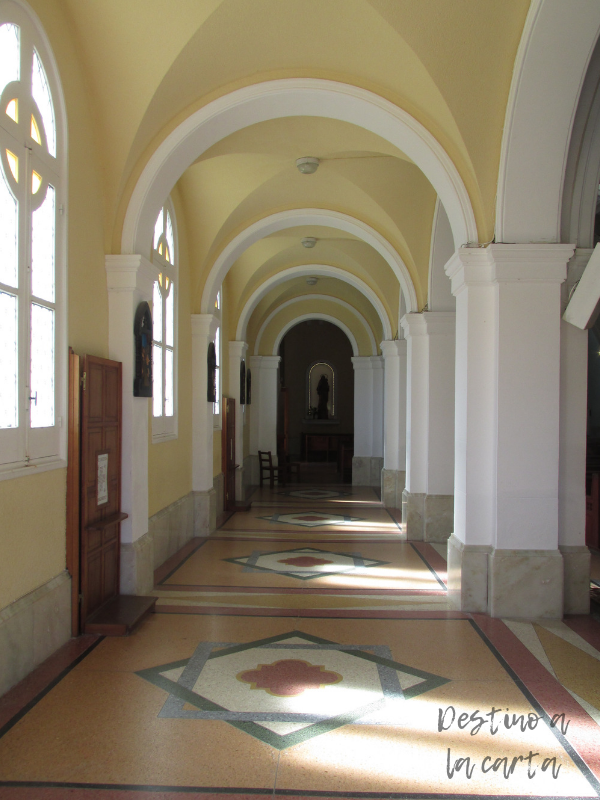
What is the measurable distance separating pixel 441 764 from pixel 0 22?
5072mm

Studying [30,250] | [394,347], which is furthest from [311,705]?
[394,347]

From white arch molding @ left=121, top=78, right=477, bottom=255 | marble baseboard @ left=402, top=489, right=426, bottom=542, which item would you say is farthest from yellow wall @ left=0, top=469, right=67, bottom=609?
marble baseboard @ left=402, top=489, right=426, bottom=542

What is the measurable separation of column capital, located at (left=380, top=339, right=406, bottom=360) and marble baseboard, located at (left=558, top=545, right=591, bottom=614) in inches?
283

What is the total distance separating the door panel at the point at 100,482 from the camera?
16.8ft

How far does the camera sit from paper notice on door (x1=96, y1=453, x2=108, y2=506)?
5465mm

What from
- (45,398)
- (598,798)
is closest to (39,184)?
(45,398)

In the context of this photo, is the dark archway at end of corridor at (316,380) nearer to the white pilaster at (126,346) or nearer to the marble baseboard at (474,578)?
the white pilaster at (126,346)

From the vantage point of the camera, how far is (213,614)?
5.81 meters

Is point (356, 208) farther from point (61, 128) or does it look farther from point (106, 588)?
point (106, 588)

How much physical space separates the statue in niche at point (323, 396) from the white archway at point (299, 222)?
51.3ft

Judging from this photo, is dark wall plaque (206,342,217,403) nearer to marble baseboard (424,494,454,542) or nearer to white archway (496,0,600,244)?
marble baseboard (424,494,454,542)

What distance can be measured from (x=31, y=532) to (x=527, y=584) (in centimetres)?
412

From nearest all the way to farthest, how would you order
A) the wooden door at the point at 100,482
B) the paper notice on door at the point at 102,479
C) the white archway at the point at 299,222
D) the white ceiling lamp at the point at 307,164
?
the wooden door at the point at 100,482
the paper notice on door at the point at 102,479
the white ceiling lamp at the point at 307,164
the white archway at the point at 299,222

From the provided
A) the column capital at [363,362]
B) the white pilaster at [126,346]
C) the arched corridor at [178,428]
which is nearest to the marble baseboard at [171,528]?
the arched corridor at [178,428]
